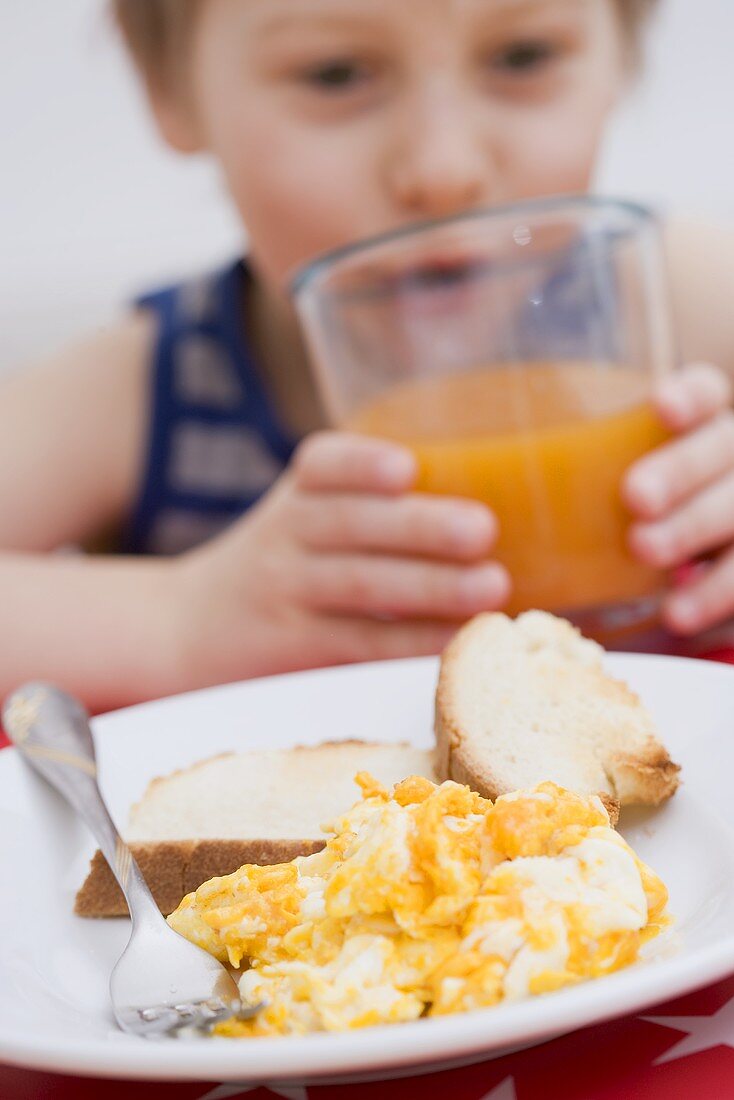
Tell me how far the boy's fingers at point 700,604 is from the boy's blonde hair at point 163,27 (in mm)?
1001

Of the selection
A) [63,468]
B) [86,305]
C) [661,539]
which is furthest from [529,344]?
[86,305]

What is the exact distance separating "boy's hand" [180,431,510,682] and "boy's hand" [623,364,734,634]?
14 centimetres

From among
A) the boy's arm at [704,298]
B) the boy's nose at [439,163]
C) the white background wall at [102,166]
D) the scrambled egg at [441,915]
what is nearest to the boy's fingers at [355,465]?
the boy's nose at [439,163]

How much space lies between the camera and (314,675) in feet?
3.00

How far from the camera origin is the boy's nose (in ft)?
4.46

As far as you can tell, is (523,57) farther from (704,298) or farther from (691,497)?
(691,497)

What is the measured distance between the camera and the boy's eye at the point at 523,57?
4.84 ft

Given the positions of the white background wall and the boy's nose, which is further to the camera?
the white background wall

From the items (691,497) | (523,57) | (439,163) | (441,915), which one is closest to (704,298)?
(523,57)

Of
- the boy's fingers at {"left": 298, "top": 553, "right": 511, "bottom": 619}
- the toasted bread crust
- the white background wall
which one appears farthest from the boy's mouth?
Answer: the white background wall

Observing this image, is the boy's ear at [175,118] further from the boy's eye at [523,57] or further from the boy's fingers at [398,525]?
the boy's fingers at [398,525]

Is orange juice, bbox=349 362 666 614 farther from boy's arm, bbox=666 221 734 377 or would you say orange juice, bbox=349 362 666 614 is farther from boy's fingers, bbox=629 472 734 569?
boy's arm, bbox=666 221 734 377

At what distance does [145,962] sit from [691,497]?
77 centimetres

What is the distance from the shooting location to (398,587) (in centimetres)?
108
